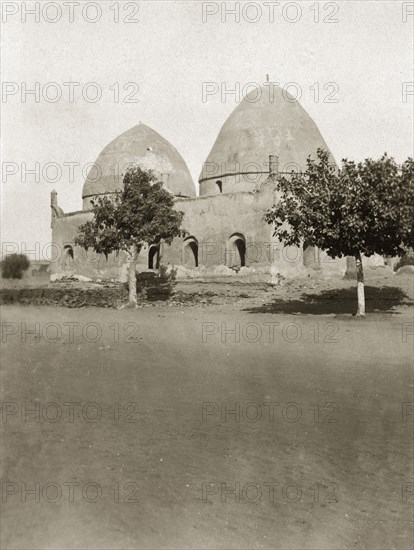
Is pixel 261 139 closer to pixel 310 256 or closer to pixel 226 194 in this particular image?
pixel 226 194

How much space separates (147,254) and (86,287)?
3239 millimetres

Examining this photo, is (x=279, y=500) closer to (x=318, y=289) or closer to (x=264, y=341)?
(x=264, y=341)

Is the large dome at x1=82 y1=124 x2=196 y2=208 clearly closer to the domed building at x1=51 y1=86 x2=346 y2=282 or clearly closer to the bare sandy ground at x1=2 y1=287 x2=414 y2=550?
the domed building at x1=51 y1=86 x2=346 y2=282

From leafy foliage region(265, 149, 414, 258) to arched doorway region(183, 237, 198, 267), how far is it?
404 inches

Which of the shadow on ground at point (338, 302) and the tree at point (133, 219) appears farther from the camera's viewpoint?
the tree at point (133, 219)

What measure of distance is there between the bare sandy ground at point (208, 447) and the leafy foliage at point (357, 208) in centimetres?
447

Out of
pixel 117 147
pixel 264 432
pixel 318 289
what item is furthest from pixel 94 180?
pixel 264 432

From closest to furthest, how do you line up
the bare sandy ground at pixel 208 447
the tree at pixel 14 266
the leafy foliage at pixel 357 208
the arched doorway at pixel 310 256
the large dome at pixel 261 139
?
the bare sandy ground at pixel 208 447 < the leafy foliage at pixel 357 208 < the arched doorway at pixel 310 256 < the large dome at pixel 261 139 < the tree at pixel 14 266

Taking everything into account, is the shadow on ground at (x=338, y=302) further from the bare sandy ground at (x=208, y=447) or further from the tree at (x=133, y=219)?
the bare sandy ground at (x=208, y=447)

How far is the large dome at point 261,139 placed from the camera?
25875 mm

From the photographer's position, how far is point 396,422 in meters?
6.12

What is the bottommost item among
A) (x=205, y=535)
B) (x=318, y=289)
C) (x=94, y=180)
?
(x=205, y=535)

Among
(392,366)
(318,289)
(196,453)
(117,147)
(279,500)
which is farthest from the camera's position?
(117,147)

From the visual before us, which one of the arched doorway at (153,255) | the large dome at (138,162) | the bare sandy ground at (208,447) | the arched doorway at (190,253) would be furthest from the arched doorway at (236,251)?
the bare sandy ground at (208,447)
